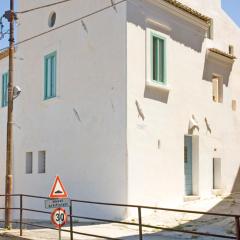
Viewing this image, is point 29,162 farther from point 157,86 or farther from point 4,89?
point 157,86

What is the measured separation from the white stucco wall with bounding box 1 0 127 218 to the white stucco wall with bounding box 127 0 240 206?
38cm

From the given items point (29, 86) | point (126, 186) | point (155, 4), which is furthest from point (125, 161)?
point (29, 86)

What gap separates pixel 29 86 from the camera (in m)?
19.2

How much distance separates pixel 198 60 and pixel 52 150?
5.96 m

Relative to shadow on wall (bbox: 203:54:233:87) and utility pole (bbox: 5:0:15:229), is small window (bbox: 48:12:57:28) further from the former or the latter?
shadow on wall (bbox: 203:54:233:87)

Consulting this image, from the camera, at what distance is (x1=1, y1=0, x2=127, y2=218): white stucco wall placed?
49.4 ft

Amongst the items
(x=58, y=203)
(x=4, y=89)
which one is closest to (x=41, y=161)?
(x=4, y=89)

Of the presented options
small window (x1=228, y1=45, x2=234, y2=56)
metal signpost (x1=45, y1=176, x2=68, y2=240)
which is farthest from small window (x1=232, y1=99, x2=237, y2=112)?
metal signpost (x1=45, y1=176, x2=68, y2=240)

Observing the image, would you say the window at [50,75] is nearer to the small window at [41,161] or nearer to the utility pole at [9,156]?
the small window at [41,161]

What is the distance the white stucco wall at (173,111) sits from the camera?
49.3ft

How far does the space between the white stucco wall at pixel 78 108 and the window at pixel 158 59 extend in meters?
1.32

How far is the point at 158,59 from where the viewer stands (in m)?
16.0

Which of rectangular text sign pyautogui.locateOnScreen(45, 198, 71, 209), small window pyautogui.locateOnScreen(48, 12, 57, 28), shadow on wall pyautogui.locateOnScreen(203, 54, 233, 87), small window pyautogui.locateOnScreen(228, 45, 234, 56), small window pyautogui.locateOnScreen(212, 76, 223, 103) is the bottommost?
rectangular text sign pyautogui.locateOnScreen(45, 198, 71, 209)

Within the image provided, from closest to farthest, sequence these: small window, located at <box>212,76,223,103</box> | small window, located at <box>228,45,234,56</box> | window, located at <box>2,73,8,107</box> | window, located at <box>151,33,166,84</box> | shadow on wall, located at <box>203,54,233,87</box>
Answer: window, located at <box>151,33,166,84</box> < shadow on wall, located at <box>203,54,233,87</box> < small window, located at <box>212,76,223,103</box> < small window, located at <box>228,45,234,56</box> < window, located at <box>2,73,8,107</box>
